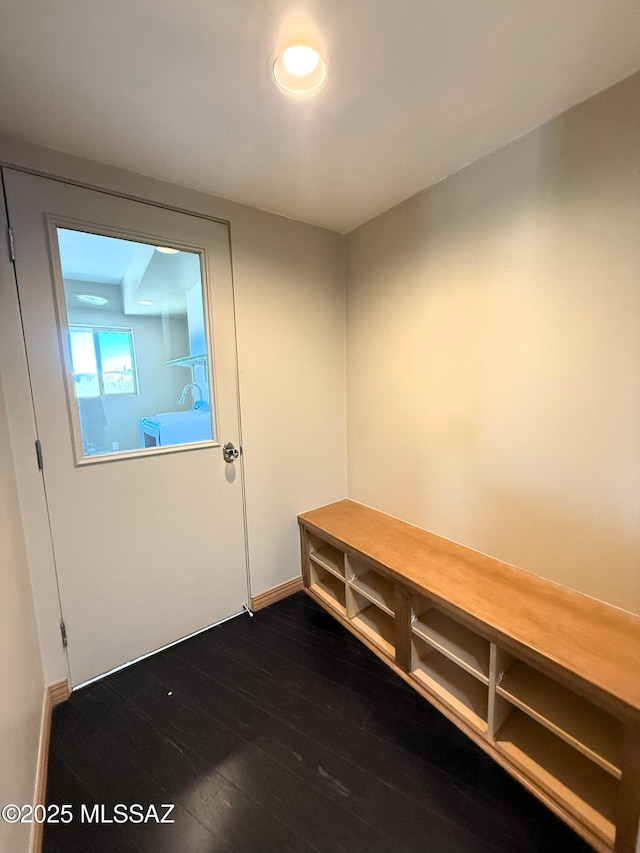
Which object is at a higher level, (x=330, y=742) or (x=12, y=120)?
(x=12, y=120)

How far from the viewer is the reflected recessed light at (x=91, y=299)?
150 centimetres

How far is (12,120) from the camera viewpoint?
1.23m

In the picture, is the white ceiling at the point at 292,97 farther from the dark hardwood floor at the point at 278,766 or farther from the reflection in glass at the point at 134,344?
the dark hardwood floor at the point at 278,766

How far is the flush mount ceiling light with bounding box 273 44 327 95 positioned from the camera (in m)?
1.02

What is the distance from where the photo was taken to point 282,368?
2092 mm

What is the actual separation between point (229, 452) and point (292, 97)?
156 cm

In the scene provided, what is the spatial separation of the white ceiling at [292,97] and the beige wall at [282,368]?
1.13 feet

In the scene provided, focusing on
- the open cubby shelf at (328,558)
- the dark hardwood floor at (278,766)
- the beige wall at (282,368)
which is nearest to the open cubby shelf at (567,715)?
the dark hardwood floor at (278,766)

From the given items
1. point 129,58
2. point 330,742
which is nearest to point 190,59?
point 129,58

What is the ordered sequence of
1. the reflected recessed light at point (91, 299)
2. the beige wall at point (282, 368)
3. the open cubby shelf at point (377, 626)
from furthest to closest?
the beige wall at point (282, 368), the open cubby shelf at point (377, 626), the reflected recessed light at point (91, 299)

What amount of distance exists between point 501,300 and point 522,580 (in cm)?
125

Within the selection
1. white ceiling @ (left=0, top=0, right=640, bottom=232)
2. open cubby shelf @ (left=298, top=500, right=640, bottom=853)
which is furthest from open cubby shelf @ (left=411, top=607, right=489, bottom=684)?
white ceiling @ (left=0, top=0, right=640, bottom=232)

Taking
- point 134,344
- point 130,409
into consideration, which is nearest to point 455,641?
point 130,409

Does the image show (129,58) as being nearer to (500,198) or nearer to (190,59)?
(190,59)
